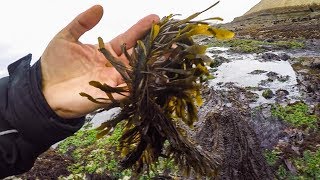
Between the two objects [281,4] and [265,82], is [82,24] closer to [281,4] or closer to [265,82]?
[265,82]

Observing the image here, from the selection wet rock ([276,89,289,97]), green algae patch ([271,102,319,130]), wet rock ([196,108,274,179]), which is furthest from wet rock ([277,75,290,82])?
wet rock ([196,108,274,179])

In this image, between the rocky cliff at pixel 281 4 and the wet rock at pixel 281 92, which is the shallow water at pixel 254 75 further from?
the rocky cliff at pixel 281 4

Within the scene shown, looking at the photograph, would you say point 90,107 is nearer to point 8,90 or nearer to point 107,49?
point 107,49

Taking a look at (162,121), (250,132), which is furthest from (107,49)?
(250,132)

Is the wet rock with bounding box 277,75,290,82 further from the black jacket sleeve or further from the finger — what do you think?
the black jacket sleeve

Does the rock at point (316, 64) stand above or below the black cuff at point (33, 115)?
below

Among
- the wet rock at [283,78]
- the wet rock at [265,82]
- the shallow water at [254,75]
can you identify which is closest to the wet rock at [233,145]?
the shallow water at [254,75]
